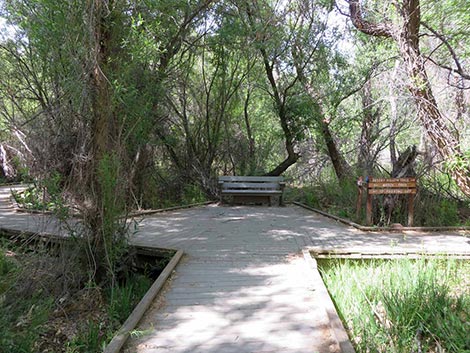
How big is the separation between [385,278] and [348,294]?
23.0 inches

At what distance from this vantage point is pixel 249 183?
11.4 m

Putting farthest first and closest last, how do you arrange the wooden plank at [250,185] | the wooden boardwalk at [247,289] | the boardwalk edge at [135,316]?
the wooden plank at [250,185]
the wooden boardwalk at [247,289]
the boardwalk edge at [135,316]

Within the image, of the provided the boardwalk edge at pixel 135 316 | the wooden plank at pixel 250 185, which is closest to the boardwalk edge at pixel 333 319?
the boardwalk edge at pixel 135 316

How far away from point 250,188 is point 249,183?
0.18 m

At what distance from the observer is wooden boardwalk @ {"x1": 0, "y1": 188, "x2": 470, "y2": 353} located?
8.95ft

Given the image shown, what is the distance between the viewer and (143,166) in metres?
9.70

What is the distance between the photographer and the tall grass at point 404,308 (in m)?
2.67

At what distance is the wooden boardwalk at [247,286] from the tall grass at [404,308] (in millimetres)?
254

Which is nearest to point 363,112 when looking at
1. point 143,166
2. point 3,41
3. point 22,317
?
point 143,166

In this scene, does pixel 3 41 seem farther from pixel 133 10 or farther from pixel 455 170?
pixel 455 170

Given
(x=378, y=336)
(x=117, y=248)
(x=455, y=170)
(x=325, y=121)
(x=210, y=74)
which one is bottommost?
(x=378, y=336)

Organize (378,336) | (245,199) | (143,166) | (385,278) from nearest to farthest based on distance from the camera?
(378,336) → (385,278) → (143,166) → (245,199)

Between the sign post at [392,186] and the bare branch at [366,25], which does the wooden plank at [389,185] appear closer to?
the sign post at [392,186]

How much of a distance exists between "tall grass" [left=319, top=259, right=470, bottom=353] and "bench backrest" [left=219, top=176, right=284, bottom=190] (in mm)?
7420
